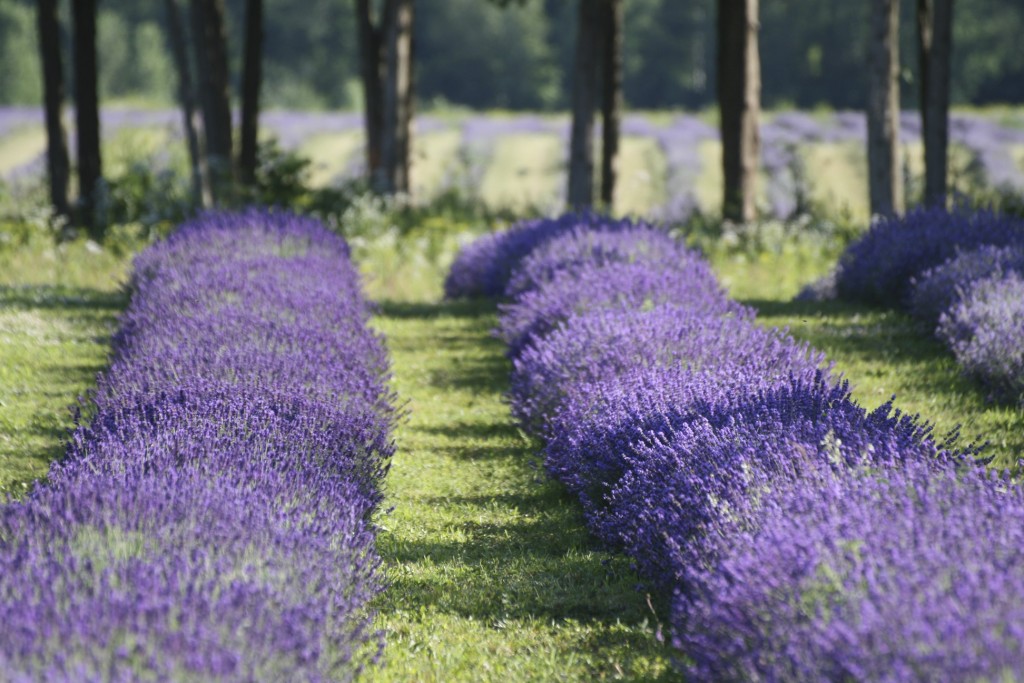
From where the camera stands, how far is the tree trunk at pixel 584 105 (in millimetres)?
15398

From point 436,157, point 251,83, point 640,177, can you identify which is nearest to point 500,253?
point 251,83

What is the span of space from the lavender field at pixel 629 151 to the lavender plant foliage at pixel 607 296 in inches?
660

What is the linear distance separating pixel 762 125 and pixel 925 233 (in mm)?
28312

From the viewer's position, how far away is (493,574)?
15.3ft

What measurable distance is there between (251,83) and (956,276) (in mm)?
12561

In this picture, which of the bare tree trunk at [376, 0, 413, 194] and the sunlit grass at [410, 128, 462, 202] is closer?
the bare tree trunk at [376, 0, 413, 194]

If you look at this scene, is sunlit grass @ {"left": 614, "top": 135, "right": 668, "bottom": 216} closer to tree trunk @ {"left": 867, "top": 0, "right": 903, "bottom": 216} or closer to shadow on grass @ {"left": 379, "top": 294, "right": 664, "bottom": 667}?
tree trunk @ {"left": 867, "top": 0, "right": 903, "bottom": 216}

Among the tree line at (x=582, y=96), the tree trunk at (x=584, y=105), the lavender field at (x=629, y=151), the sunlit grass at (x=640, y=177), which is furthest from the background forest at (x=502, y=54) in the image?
the tree trunk at (x=584, y=105)

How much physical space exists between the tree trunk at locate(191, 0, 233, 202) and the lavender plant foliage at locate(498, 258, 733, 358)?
8034 mm

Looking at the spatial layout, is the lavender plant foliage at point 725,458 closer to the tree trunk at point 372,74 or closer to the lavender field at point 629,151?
the tree trunk at point 372,74

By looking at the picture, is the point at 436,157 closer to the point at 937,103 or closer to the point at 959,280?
the point at 937,103

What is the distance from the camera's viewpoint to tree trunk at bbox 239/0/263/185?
18.0m

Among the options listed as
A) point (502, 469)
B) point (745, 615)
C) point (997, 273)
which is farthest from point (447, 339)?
point (745, 615)

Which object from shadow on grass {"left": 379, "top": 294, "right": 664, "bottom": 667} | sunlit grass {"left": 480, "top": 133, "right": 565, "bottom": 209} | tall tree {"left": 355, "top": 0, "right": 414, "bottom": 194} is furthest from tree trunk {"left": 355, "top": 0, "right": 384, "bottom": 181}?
shadow on grass {"left": 379, "top": 294, "right": 664, "bottom": 667}
